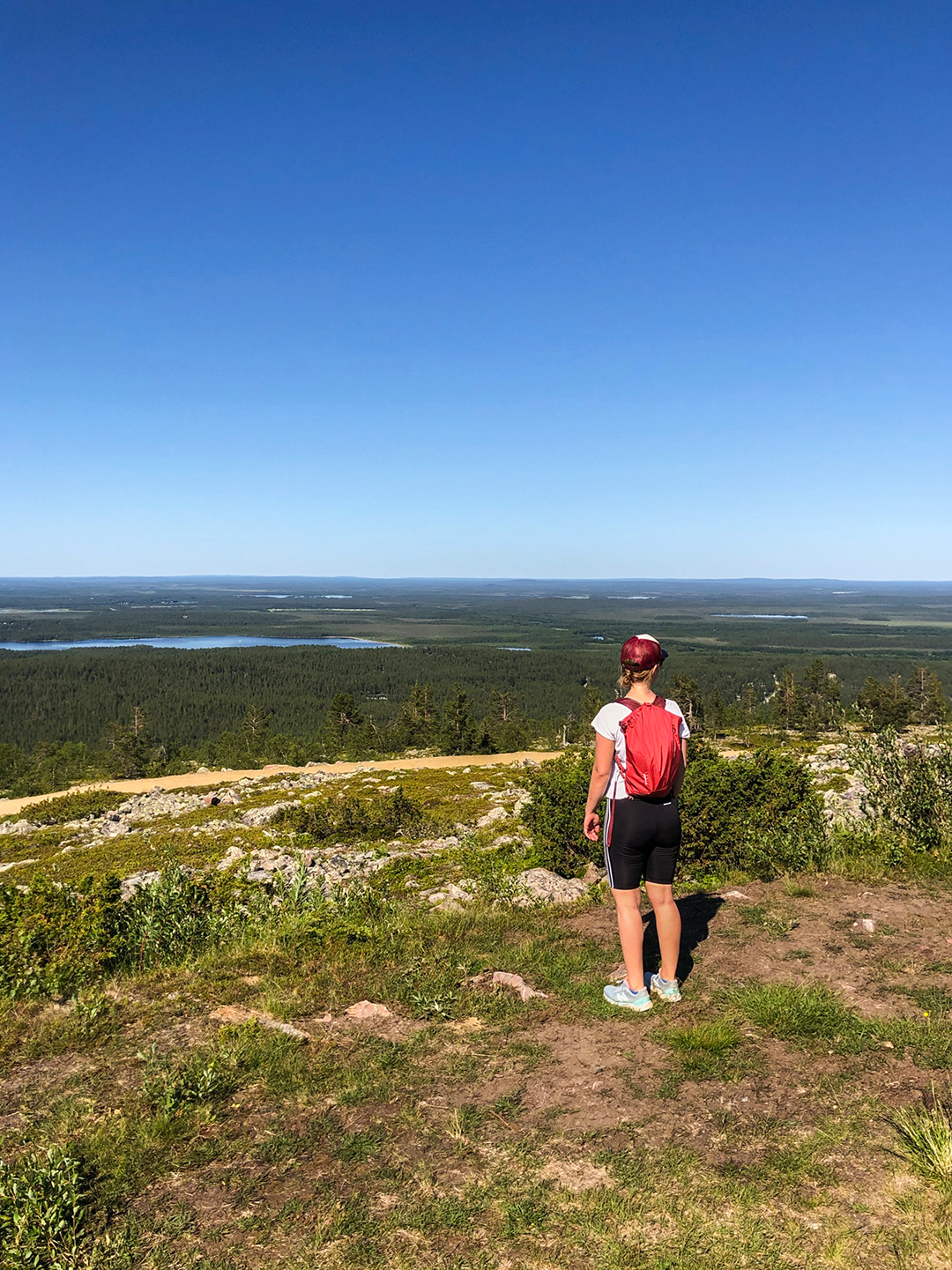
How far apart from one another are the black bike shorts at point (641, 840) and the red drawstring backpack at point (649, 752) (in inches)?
4.3

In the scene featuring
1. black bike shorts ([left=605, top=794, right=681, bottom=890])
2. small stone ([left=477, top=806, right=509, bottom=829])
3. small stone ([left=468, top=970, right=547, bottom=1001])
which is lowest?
small stone ([left=477, top=806, right=509, bottom=829])

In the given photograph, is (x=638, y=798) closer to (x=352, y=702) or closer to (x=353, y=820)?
(x=353, y=820)

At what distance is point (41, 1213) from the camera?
129 inches

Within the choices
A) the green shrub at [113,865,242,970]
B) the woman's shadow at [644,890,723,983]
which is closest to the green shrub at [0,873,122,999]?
the green shrub at [113,865,242,970]

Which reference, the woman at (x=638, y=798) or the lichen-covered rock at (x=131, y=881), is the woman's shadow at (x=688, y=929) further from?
the lichen-covered rock at (x=131, y=881)

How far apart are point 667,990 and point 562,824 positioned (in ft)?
20.4

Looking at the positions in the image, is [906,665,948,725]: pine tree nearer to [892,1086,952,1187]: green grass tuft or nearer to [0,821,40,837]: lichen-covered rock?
[892,1086,952,1187]: green grass tuft

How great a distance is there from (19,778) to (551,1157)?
53.2m

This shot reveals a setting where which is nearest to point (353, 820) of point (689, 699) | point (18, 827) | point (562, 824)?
point (562, 824)

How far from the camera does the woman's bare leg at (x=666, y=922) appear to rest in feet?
16.4

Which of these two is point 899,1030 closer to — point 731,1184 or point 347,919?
point 731,1184

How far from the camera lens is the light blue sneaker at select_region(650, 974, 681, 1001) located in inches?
206

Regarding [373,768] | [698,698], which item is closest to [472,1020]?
[373,768]

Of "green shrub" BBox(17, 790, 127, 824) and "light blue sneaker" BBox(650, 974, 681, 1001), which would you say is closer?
"light blue sneaker" BBox(650, 974, 681, 1001)
